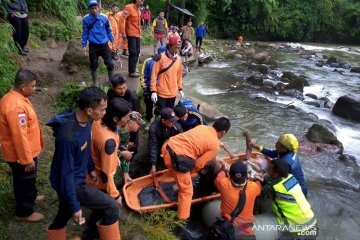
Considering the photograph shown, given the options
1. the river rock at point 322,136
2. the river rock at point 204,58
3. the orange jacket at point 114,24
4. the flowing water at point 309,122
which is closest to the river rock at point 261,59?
the flowing water at point 309,122

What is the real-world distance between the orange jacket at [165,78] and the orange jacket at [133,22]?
2439 mm

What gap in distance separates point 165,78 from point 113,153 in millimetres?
3238

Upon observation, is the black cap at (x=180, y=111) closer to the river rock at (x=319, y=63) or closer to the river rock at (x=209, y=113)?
the river rock at (x=209, y=113)

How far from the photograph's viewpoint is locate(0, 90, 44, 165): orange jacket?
354 cm

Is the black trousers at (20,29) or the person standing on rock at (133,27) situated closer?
the black trousers at (20,29)

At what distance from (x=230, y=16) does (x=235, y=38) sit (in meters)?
2.19

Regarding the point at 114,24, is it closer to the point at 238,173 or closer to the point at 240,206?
the point at 238,173

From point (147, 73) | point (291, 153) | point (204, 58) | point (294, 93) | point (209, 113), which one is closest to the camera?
point (291, 153)

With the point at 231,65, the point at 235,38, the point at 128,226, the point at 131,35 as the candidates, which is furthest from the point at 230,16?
the point at 128,226

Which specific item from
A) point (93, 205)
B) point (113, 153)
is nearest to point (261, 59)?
point (113, 153)

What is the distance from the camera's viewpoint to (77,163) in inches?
123

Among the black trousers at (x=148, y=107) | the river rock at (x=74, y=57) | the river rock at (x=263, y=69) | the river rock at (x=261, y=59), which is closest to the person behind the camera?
the black trousers at (x=148, y=107)

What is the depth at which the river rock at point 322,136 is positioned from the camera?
29.2 feet

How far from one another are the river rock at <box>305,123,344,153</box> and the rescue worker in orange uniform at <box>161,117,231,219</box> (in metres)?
5.36
